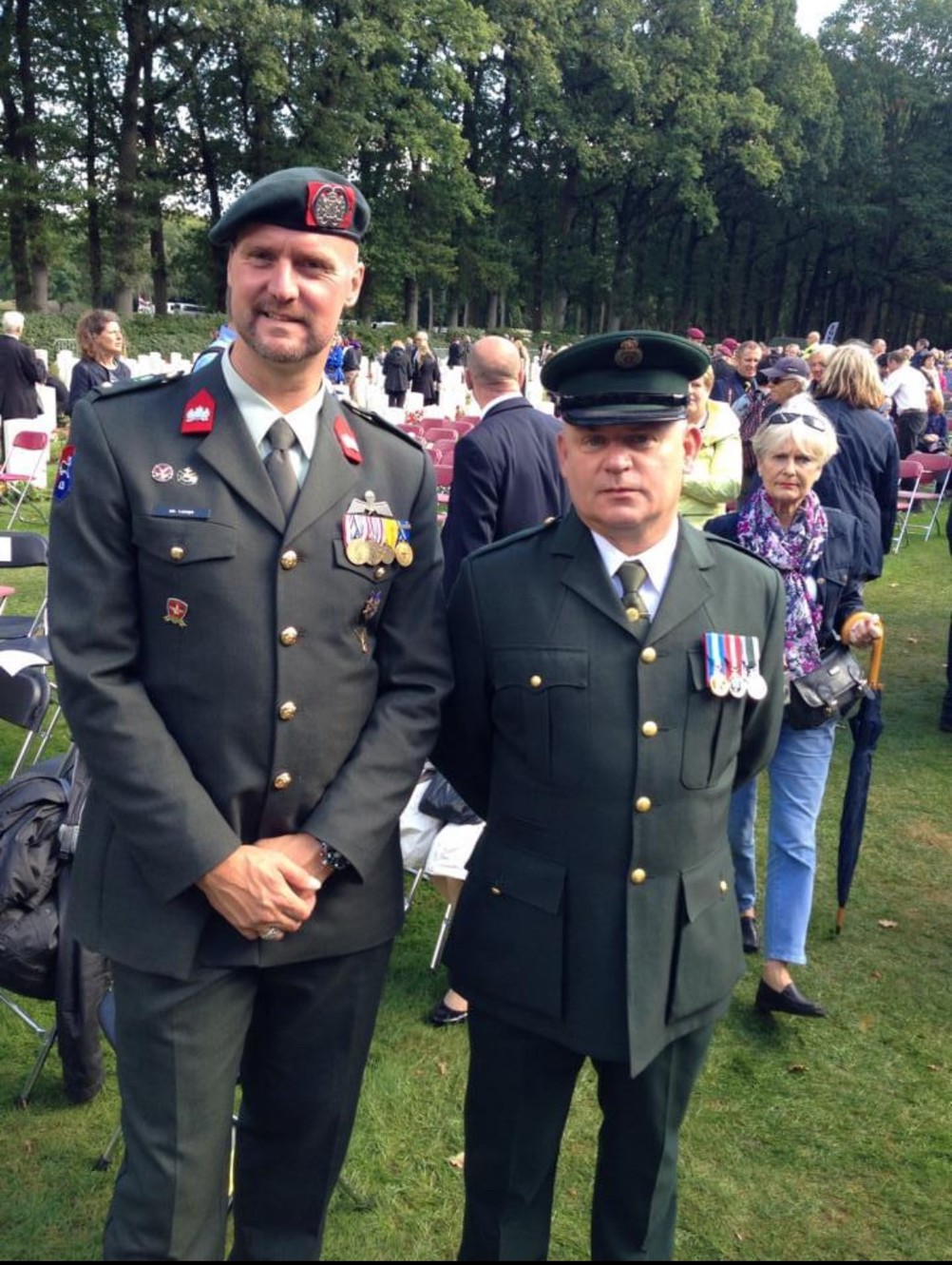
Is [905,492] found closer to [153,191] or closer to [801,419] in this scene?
[801,419]

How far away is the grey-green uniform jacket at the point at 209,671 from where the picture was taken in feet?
6.64

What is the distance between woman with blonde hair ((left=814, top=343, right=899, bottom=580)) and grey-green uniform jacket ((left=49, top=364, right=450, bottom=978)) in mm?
4197

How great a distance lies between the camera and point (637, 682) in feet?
7.32

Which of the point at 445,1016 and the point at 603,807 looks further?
the point at 445,1016

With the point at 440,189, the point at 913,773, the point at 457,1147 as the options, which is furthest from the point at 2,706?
the point at 440,189

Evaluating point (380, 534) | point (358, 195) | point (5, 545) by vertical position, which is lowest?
point (5, 545)

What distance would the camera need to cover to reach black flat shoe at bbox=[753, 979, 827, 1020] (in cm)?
393

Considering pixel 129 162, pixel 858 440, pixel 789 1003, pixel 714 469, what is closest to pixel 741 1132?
pixel 789 1003

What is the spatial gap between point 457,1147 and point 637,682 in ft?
6.07

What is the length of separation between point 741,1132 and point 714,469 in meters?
3.06

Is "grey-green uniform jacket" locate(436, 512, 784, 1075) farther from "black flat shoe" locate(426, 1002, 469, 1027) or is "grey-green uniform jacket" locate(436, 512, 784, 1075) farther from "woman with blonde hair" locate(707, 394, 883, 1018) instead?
"black flat shoe" locate(426, 1002, 469, 1027)

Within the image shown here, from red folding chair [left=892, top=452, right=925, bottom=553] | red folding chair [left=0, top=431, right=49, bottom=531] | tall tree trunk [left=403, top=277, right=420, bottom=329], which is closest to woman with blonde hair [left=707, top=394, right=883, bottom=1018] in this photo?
red folding chair [left=892, top=452, right=925, bottom=553]

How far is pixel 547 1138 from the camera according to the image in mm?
2322

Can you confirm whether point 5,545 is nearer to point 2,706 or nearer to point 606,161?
point 2,706
